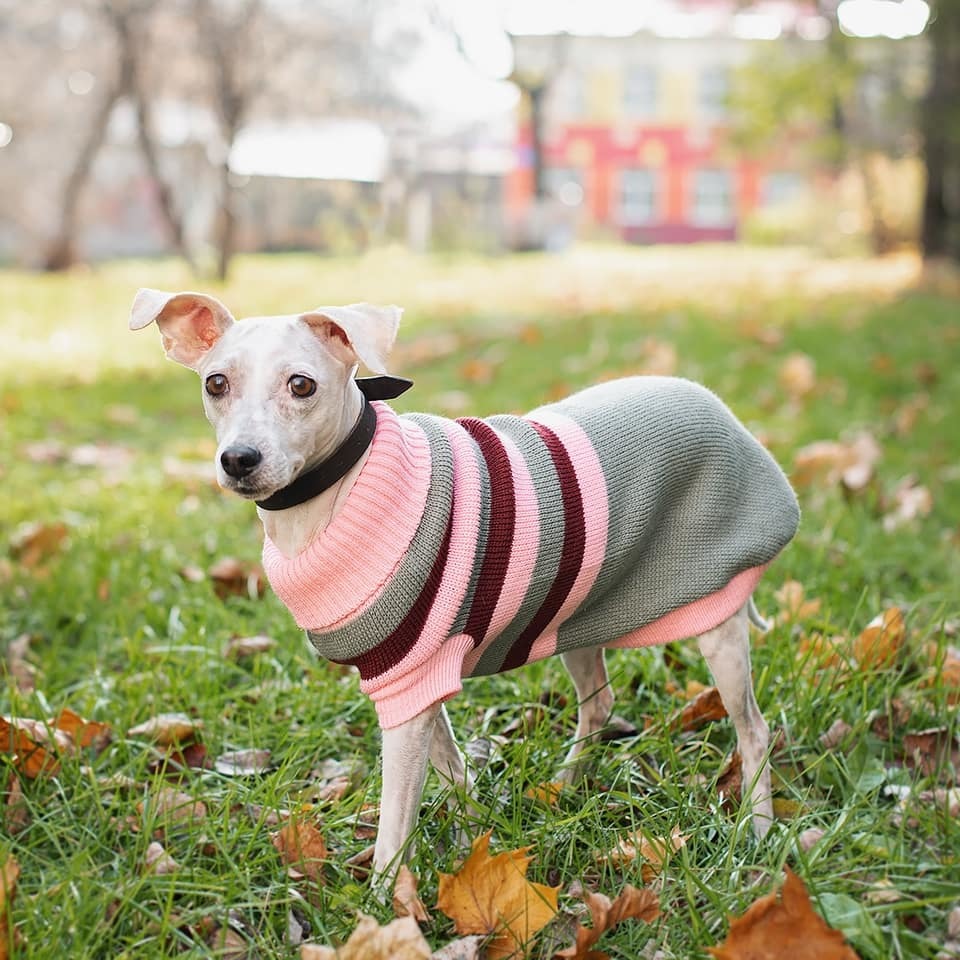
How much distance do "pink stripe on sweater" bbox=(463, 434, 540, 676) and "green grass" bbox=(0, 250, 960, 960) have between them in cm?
33

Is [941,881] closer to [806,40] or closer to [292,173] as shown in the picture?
[806,40]

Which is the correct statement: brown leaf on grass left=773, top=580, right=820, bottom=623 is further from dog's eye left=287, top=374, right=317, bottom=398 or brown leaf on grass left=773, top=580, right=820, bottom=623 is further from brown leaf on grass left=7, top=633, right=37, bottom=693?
brown leaf on grass left=7, top=633, right=37, bottom=693

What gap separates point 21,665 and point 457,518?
1515 millimetres

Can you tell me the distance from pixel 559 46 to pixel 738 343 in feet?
63.2

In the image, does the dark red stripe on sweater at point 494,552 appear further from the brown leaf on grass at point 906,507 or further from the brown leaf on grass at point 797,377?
the brown leaf on grass at point 797,377

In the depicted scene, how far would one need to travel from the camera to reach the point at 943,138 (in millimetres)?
12562

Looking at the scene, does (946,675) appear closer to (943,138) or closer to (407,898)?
(407,898)

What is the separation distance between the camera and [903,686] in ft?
8.64

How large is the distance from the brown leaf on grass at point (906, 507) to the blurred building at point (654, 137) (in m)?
33.0

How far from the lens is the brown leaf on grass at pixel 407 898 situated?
1925 millimetres

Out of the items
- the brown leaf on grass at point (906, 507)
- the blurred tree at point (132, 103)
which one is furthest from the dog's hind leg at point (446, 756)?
the blurred tree at point (132, 103)

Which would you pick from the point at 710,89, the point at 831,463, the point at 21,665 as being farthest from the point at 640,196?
the point at 21,665

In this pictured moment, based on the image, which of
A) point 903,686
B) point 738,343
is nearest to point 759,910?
point 903,686

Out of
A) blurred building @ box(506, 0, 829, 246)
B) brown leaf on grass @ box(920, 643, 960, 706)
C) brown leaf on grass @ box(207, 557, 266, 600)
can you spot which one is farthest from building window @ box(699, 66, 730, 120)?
brown leaf on grass @ box(920, 643, 960, 706)
